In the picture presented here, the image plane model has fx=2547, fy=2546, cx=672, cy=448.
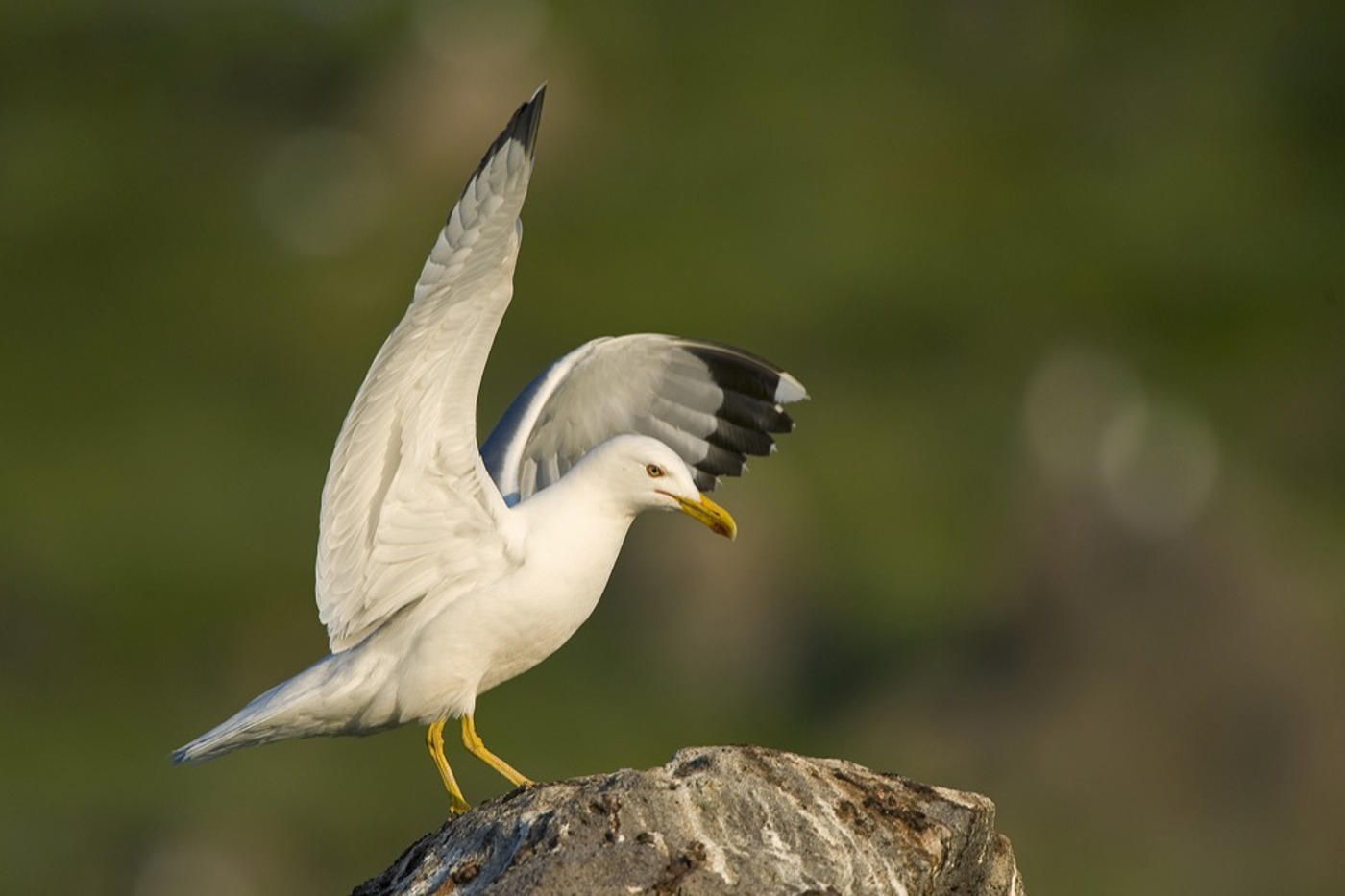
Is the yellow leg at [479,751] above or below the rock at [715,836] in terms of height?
below

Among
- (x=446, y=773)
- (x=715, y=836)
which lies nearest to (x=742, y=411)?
(x=446, y=773)

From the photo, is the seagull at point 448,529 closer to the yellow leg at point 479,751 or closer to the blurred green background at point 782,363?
the yellow leg at point 479,751

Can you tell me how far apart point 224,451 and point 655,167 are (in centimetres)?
1336

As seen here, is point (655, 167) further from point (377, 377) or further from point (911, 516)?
point (377, 377)

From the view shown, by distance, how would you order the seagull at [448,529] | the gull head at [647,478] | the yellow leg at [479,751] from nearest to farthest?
the seagull at [448,529] → the yellow leg at [479,751] → the gull head at [647,478]

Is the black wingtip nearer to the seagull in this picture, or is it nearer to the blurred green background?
the seagull

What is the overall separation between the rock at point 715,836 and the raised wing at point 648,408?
4.10m

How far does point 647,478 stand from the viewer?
1327 centimetres

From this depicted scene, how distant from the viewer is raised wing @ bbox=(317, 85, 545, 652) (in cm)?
1212

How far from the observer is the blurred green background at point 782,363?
32.3 m

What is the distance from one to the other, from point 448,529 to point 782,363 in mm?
28052

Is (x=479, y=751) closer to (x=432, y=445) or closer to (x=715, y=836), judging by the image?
(x=432, y=445)

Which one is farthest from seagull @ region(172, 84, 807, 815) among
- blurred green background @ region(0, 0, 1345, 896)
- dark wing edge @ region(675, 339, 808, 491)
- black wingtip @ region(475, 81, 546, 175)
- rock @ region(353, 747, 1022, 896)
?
blurred green background @ region(0, 0, 1345, 896)

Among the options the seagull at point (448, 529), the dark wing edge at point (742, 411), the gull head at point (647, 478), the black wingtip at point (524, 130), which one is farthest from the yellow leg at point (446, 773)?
the black wingtip at point (524, 130)
